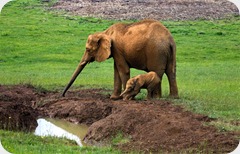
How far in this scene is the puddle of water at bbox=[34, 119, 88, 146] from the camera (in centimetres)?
1535

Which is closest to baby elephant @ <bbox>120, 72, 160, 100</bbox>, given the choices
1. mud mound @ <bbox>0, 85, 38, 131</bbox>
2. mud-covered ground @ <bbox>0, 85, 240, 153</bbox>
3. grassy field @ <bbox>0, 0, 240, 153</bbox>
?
mud-covered ground @ <bbox>0, 85, 240, 153</bbox>

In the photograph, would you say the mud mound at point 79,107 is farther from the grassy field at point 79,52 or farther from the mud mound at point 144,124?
the grassy field at point 79,52

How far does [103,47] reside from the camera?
61.0 feet

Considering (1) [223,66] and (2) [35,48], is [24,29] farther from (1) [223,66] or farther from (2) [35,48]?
(1) [223,66]

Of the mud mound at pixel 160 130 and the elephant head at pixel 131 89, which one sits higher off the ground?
the mud mound at pixel 160 130

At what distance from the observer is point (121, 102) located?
16828mm

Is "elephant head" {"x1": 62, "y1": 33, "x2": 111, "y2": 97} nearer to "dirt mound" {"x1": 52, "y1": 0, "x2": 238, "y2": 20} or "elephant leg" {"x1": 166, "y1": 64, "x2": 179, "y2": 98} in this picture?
"elephant leg" {"x1": 166, "y1": 64, "x2": 179, "y2": 98}

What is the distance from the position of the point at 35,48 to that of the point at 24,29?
2.77 meters

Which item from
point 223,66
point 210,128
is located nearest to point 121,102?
point 210,128

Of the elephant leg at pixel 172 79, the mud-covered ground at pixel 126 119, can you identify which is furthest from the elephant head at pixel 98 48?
the elephant leg at pixel 172 79

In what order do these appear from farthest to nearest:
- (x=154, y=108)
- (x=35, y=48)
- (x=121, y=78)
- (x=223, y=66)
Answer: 1. (x=35, y=48)
2. (x=223, y=66)
3. (x=121, y=78)
4. (x=154, y=108)

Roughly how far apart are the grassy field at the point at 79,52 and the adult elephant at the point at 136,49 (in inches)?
42.8

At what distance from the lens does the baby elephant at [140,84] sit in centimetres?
1730

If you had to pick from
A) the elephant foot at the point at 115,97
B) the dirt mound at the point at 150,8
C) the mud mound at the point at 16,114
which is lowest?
the dirt mound at the point at 150,8
